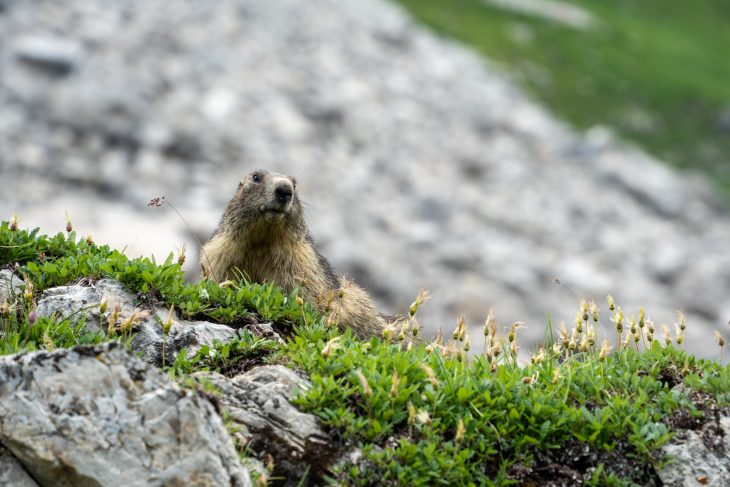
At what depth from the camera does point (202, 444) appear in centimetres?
630

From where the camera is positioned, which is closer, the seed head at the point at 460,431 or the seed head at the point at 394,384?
the seed head at the point at 460,431

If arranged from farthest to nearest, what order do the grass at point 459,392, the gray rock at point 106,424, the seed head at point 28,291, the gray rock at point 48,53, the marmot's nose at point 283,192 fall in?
the gray rock at point 48,53
the marmot's nose at point 283,192
the seed head at point 28,291
the grass at point 459,392
the gray rock at point 106,424

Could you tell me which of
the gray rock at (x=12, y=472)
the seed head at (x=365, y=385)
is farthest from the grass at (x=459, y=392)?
the gray rock at (x=12, y=472)

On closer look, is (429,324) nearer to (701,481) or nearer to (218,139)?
(218,139)

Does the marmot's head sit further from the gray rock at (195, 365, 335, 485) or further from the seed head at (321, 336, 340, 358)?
the gray rock at (195, 365, 335, 485)

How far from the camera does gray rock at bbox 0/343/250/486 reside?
616cm

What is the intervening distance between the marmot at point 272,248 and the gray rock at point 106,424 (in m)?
3.96

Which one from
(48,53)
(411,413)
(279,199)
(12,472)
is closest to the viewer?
(12,472)

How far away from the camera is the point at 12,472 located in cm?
620

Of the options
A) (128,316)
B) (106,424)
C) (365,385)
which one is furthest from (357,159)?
(106,424)

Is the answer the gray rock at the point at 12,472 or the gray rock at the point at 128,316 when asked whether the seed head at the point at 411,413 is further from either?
the gray rock at the point at 12,472

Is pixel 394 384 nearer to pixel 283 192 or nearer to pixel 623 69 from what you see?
pixel 283 192

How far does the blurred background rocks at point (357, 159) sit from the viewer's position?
32.7 metres

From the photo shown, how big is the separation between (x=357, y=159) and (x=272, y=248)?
27336mm
